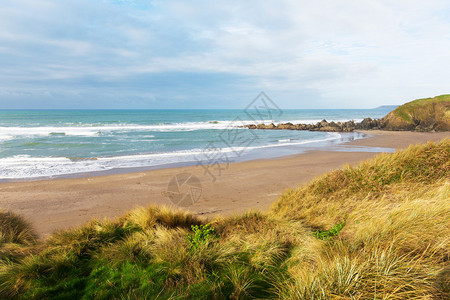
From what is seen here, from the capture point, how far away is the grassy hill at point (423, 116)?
36750mm

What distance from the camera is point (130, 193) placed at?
10156 millimetres

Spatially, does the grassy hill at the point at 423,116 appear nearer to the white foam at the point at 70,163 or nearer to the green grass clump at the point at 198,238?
the white foam at the point at 70,163

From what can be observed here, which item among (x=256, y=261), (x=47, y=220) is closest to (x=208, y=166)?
(x=47, y=220)

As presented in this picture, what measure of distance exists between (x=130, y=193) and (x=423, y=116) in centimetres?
4467

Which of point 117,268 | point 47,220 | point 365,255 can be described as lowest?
point 47,220

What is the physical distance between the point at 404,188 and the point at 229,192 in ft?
19.2

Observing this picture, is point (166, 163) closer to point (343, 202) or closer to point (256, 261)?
point (343, 202)

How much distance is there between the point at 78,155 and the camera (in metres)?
19.3

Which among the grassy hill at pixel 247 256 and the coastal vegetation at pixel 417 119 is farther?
the coastal vegetation at pixel 417 119

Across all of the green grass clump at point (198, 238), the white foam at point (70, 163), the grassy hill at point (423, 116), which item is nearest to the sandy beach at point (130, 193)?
the white foam at point (70, 163)

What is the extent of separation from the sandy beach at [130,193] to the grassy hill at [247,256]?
2.91 m

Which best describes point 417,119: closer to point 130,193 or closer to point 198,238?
point 130,193

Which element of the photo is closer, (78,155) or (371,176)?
(371,176)

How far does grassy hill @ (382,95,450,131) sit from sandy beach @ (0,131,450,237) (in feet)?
109
